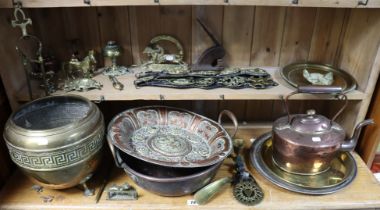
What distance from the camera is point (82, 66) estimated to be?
1017 millimetres

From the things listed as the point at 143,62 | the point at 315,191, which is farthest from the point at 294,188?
the point at 143,62

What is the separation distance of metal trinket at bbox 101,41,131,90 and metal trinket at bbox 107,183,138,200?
1.00 feet

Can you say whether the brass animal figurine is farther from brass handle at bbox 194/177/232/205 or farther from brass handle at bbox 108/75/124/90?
brass handle at bbox 194/177/232/205

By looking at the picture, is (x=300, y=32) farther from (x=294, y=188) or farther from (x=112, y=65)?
(x=112, y=65)

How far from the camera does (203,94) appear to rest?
96 cm

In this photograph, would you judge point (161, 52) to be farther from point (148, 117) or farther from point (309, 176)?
point (309, 176)

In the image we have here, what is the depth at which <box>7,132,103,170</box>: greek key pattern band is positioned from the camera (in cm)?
79

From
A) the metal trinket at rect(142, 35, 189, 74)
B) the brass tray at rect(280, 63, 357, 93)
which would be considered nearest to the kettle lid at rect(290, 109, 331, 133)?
the brass tray at rect(280, 63, 357, 93)

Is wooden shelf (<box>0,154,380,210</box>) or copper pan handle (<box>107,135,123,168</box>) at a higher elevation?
copper pan handle (<box>107,135,123,168</box>)

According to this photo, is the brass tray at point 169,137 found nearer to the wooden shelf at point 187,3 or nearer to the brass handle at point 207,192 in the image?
the brass handle at point 207,192

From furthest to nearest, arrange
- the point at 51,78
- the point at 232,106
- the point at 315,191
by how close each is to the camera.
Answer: the point at 232,106, the point at 51,78, the point at 315,191

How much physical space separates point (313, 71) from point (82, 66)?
0.80 meters

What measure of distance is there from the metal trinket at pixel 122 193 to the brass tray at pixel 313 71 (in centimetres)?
60

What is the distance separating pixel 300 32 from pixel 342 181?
52 cm
